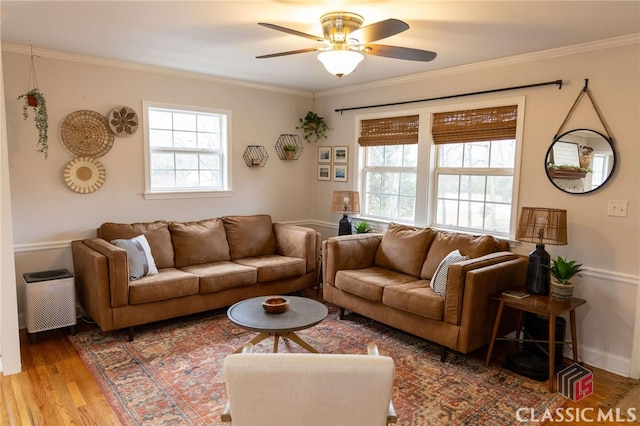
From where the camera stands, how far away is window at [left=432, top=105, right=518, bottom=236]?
3.73 metres

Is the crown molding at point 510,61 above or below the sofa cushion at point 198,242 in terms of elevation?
above

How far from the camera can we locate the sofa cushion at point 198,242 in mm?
4172

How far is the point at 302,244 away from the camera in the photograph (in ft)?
14.8

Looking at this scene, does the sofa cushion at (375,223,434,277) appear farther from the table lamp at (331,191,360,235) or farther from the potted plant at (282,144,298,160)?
the potted plant at (282,144,298,160)

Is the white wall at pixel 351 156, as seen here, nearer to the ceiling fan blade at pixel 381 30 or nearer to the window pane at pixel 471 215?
the window pane at pixel 471 215

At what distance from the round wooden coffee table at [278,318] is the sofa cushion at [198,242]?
4.21 feet

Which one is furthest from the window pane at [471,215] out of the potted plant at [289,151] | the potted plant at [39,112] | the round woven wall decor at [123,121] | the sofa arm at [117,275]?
the potted plant at [39,112]

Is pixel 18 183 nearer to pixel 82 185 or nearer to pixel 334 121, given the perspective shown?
pixel 82 185

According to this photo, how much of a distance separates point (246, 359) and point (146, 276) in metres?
2.58

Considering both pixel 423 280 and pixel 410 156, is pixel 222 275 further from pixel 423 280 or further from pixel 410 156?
pixel 410 156

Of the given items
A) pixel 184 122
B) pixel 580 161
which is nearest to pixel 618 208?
pixel 580 161

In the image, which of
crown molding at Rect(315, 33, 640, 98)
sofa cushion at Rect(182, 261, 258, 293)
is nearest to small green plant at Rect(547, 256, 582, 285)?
crown molding at Rect(315, 33, 640, 98)

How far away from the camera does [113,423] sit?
7.68 ft

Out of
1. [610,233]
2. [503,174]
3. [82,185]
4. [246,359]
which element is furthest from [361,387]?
[82,185]
